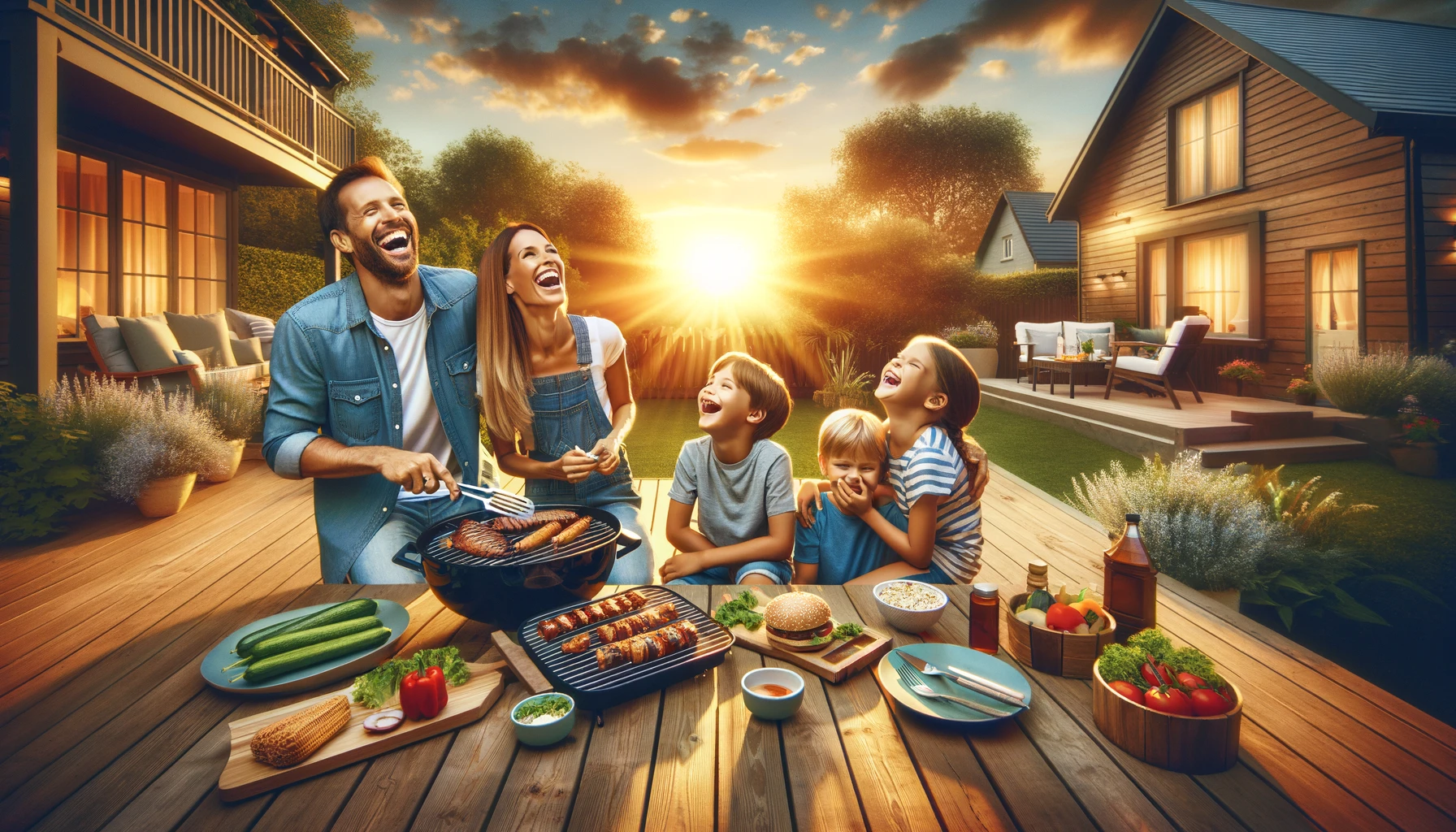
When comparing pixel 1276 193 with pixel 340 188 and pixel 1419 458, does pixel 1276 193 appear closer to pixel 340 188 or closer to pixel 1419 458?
pixel 1419 458

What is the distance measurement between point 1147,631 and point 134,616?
222 cm

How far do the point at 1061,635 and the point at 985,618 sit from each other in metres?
0.14

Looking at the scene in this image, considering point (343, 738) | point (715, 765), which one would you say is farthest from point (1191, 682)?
point (343, 738)

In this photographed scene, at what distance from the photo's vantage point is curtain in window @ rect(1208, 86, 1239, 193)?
378 inches

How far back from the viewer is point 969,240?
36688 mm

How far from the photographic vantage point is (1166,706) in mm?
1077

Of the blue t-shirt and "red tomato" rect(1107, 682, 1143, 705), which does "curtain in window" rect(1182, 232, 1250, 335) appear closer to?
the blue t-shirt

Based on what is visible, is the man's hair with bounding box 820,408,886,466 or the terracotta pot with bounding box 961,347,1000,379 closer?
the man's hair with bounding box 820,408,886,466

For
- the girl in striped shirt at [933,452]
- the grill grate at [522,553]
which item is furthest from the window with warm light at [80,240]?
the girl in striped shirt at [933,452]

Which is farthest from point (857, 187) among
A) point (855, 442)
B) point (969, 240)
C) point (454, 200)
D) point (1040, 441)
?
point (855, 442)

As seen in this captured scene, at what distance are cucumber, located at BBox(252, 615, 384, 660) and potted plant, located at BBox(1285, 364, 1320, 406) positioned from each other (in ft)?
31.1

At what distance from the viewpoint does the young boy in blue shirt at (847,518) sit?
227 cm

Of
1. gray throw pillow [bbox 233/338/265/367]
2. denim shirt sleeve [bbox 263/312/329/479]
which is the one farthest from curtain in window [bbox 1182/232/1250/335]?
gray throw pillow [bbox 233/338/265/367]

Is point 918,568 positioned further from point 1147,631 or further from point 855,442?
point 1147,631
